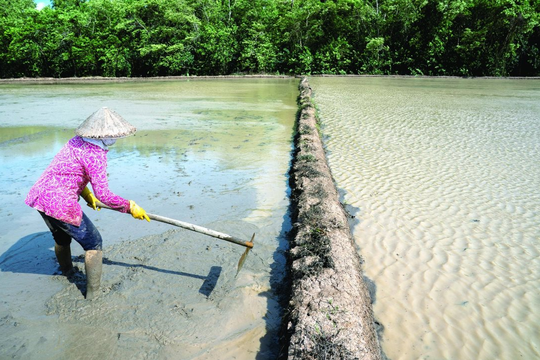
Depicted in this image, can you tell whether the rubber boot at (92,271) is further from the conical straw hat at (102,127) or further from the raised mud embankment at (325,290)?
the raised mud embankment at (325,290)

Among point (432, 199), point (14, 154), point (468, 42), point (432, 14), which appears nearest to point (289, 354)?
point (432, 199)

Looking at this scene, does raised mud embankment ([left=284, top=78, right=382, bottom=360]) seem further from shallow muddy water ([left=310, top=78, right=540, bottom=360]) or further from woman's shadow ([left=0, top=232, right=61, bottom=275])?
woman's shadow ([left=0, top=232, right=61, bottom=275])

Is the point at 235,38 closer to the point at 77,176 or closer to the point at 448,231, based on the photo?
the point at 448,231

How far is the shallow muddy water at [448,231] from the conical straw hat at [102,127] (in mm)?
2727

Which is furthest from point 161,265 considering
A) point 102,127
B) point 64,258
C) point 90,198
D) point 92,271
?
point 102,127

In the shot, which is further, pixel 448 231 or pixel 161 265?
pixel 448 231

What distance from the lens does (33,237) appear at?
4430 mm

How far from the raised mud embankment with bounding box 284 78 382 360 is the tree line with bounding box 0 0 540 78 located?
3490 cm

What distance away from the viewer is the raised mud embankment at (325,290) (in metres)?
2.67

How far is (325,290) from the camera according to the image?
327 cm

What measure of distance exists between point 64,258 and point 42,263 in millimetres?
498

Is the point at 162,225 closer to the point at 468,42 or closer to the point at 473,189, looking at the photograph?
the point at 473,189

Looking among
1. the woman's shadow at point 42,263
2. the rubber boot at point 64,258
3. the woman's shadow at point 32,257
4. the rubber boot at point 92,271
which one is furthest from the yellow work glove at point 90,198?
the woman's shadow at point 32,257

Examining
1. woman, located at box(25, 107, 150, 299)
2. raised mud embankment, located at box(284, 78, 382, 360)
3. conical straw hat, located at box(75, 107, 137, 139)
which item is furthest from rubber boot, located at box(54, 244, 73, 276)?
raised mud embankment, located at box(284, 78, 382, 360)
